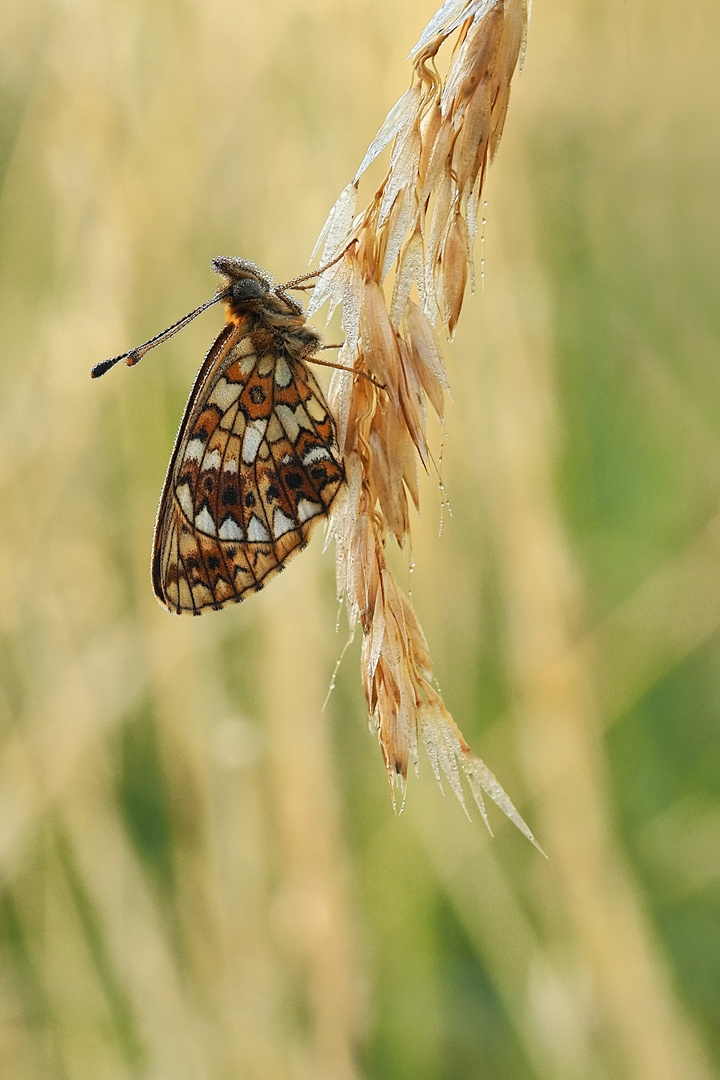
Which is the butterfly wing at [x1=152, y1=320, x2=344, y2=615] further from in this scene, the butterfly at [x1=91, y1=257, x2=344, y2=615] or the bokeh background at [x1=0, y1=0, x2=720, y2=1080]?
the bokeh background at [x1=0, y1=0, x2=720, y2=1080]

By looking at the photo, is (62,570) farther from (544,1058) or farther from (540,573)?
(544,1058)

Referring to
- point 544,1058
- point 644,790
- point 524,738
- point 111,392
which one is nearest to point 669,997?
point 544,1058

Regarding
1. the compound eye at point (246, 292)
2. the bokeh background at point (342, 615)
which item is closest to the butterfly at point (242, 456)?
the compound eye at point (246, 292)

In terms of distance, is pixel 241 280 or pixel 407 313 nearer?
pixel 407 313

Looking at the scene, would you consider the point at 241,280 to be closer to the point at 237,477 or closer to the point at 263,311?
the point at 263,311

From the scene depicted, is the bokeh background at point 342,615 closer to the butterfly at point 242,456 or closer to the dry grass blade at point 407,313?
the butterfly at point 242,456

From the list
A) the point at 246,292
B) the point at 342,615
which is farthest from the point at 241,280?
the point at 342,615
